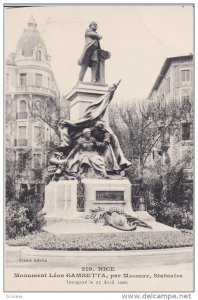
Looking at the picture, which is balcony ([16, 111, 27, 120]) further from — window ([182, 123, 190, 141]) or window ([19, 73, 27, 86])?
window ([182, 123, 190, 141])

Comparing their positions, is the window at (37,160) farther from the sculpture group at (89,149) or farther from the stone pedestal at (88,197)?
the stone pedestal at (88,197)

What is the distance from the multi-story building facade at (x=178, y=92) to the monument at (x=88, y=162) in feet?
9.28

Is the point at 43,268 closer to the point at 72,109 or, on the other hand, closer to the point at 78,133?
the point at 78,133

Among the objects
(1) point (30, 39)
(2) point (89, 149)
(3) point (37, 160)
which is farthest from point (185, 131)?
(1) point (30, 39)

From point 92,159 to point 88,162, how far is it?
140mm

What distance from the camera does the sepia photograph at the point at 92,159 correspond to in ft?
36.2

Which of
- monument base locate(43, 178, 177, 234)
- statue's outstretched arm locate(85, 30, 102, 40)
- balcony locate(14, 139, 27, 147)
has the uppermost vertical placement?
statue's outstretched arm locate(85, 30, 102, 40)

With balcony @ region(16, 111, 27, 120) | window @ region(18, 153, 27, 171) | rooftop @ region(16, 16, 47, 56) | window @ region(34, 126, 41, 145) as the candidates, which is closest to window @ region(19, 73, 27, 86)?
rooftop @ region(16, 16, 47, 56)

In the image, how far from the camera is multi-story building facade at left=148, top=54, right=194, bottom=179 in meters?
15.4

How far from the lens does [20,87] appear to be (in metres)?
14.3

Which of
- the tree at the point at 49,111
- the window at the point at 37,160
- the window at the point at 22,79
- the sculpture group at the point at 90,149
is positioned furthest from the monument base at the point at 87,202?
the tree at the point at 49,111

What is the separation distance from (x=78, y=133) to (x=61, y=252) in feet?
11.6

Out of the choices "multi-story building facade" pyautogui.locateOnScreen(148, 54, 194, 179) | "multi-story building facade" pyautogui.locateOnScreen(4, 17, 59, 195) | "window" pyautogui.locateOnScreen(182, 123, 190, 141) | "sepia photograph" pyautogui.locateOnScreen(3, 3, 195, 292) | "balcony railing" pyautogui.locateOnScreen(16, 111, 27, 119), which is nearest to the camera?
"sepia photograph" pyautogui.locateOnScreen(3, 3, 195, 292)

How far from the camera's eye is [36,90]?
15562mm
